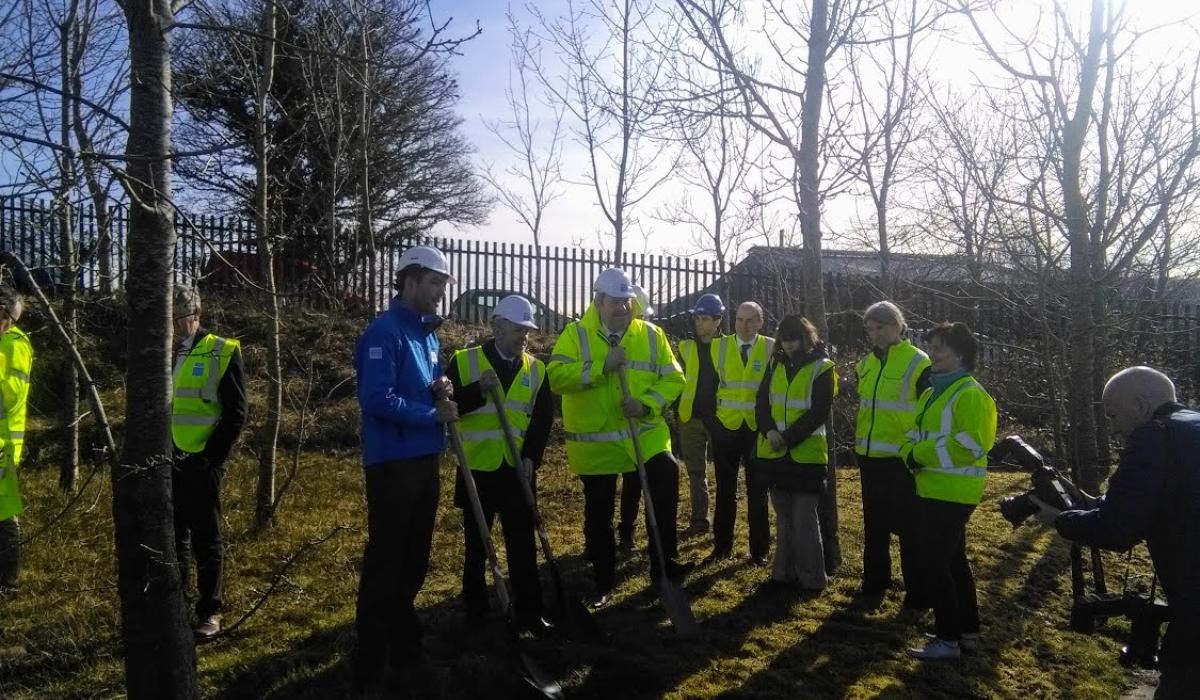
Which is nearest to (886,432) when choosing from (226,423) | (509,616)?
(509,616)

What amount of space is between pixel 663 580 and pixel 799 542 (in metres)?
1.28

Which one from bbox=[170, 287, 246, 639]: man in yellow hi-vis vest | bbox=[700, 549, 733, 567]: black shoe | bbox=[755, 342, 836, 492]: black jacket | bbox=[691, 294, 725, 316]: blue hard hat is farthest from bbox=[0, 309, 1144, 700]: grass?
bbox=[691, 294, 725, 316]: blue hard hat

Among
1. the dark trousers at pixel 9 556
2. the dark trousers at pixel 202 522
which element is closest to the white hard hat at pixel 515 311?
the dark trousers at pixel 202 522

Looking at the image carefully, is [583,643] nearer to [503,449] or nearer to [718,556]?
[503,449]

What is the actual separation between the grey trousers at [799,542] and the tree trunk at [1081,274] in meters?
2.63

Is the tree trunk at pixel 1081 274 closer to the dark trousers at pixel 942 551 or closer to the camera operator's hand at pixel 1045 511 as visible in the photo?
the dark trousers at pixel 942 551

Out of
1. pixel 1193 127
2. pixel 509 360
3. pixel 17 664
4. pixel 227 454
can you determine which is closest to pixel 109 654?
pixel 17 664

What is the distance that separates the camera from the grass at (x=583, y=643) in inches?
173

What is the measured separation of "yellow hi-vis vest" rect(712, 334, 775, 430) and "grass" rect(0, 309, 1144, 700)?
3.59 ft

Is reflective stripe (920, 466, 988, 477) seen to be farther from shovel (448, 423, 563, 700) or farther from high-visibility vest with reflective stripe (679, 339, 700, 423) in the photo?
high-visibility vest with reflective stripe (679, 339, 700, 423)

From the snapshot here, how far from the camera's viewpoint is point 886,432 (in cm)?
579

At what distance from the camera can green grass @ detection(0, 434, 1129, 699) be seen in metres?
→ 4.40

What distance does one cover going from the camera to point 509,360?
17.2 ft

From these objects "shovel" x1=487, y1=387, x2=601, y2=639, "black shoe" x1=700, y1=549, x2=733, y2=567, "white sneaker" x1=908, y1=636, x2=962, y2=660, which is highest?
"shovel" x1=487, y1=387, x2=601, y2=639
